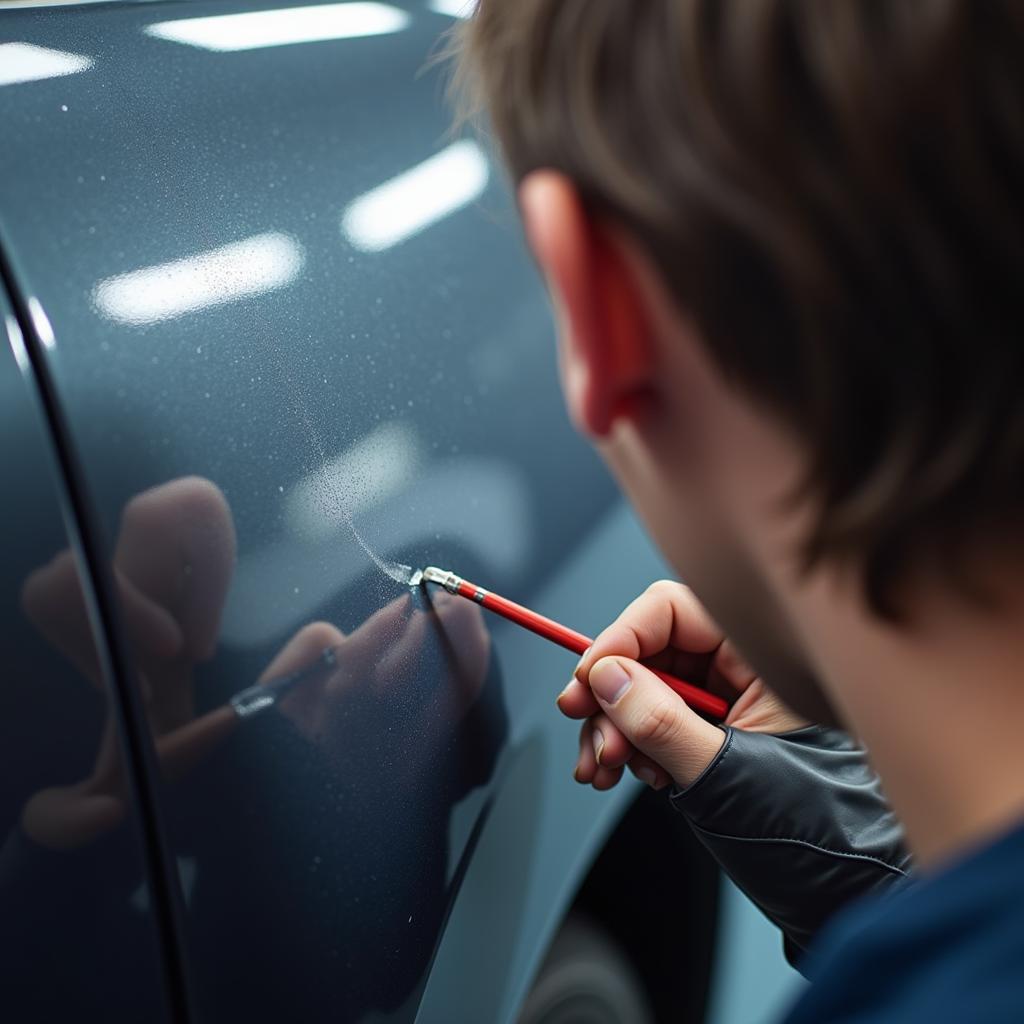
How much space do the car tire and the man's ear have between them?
701 mm

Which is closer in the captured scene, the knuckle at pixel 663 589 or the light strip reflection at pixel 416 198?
the light strip reflection at pixel 416 198

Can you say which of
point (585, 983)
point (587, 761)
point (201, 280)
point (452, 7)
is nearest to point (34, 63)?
point (201, 280)

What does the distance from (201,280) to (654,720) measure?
464 mm

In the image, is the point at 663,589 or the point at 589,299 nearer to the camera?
the point at 589,299

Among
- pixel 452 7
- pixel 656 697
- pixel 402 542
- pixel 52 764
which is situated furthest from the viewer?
pixel 452 7

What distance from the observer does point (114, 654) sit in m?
0.68

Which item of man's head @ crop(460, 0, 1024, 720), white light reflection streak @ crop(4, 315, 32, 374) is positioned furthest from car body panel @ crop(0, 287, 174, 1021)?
man's head @ crop(460, 0, 1024, 720)

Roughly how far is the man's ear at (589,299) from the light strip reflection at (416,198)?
1.16 ft

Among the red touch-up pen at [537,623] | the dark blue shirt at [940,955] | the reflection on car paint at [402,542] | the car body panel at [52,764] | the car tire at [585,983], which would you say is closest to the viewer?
the dark blue shirt at [940,955]

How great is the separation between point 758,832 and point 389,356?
0.46 m

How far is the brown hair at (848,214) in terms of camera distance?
0.49 metres

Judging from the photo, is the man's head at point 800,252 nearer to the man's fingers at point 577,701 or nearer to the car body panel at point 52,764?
the car body panel at point 52,764

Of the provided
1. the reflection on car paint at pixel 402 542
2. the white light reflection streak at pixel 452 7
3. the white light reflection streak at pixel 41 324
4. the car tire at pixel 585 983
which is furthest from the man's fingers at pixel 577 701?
the white light reflection streak at pixel 452 7

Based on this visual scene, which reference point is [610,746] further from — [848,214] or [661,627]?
[848,214]
